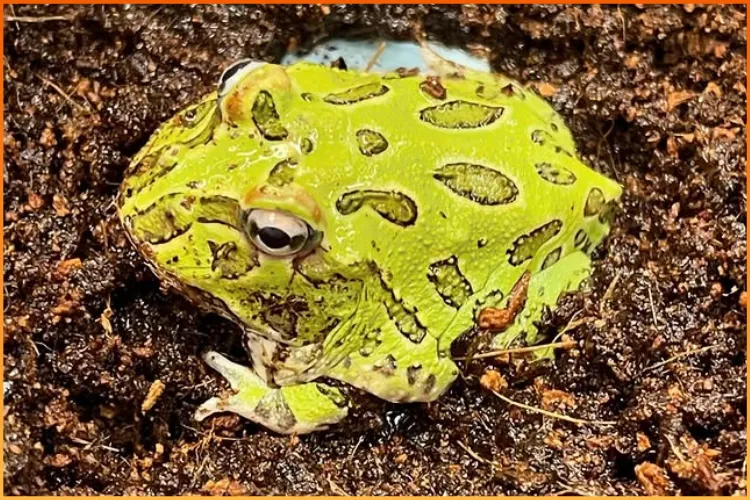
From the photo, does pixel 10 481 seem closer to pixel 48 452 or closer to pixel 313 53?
pixel 48 452

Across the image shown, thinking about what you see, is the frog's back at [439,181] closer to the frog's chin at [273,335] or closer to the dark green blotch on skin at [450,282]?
the dark green blotch on skin at [450,282]

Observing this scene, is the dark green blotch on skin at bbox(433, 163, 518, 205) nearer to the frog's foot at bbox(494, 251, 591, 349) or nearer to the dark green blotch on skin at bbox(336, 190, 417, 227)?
the dark green blotch on skin at bbox(336, 190, 417, 227)

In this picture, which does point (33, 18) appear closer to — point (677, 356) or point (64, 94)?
→ point (64, 94)

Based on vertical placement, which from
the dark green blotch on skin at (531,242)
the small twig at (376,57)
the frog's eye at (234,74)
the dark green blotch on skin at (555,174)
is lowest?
the dark green blotch on skin at (531,242)

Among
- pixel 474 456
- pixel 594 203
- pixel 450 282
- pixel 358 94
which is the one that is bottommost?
pixel 474 456

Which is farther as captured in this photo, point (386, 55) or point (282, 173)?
point (386, 55)

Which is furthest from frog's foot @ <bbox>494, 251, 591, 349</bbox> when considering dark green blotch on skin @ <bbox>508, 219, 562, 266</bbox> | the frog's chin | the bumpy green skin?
the frog's chin

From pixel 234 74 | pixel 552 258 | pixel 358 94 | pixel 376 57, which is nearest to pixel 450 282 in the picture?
pixel 552 258

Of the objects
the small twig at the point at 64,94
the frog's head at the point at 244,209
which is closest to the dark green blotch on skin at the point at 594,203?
the frog's head at the point at 244,209

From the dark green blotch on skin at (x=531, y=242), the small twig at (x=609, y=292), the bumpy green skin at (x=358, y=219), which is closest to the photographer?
the bumpy green skin at (x=358, y=219)
